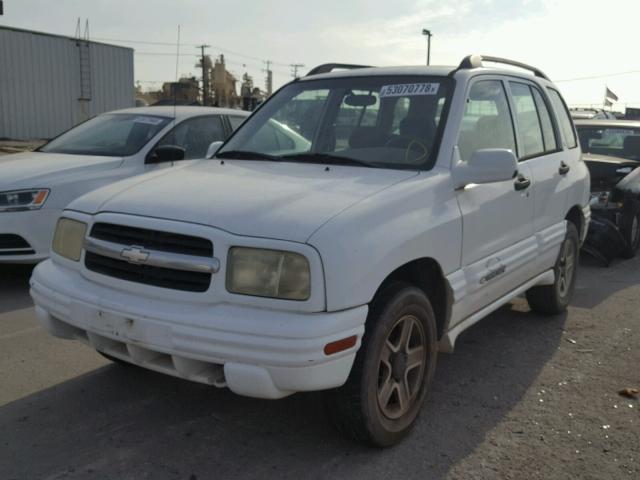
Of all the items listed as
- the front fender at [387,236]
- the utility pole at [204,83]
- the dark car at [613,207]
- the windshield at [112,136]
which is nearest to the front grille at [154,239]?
the front fender at [387,236]

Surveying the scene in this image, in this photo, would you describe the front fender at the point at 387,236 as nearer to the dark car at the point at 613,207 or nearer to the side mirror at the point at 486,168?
the side mirror at the point at 486,168

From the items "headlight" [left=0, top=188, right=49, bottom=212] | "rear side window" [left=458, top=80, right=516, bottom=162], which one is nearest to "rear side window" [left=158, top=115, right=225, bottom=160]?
"headlight" [left=0, top=188, right=49, bottom=212]

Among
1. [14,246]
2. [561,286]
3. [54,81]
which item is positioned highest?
[54,81]

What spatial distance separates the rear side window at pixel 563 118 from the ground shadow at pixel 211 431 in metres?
2.06

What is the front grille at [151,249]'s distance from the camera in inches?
108

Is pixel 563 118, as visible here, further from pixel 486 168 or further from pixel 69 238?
pixel 69 238

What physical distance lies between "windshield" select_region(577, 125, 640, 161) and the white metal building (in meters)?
22.1

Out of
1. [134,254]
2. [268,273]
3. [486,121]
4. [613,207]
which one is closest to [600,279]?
[613,207]

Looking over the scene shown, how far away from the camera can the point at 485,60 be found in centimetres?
435

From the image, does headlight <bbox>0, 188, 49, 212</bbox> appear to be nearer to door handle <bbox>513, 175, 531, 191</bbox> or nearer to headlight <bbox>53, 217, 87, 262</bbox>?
headlight <bbox>53, 217, 87, 262</bbox>

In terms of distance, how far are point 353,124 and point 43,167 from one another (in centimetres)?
350

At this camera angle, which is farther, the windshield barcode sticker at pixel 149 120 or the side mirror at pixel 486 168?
the windshield barcode sticker at pixel 149 120

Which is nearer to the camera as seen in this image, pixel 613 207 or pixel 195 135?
pixel 195 135

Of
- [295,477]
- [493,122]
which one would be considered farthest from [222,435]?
[493,122]
